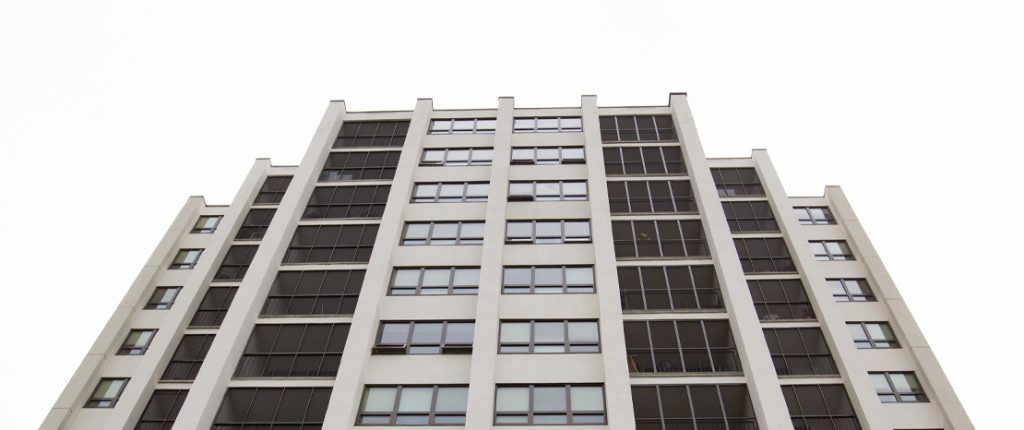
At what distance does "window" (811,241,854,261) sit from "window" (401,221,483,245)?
18379 millimetres

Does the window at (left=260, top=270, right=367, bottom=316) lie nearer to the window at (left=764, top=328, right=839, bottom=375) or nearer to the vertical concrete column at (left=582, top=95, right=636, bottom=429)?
the vertical concrete column at (left=582, top=95, right=636, bottom=429)

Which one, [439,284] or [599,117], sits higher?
[599,117]

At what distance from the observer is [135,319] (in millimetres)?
37156

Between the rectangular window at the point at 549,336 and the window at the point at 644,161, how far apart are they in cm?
1182

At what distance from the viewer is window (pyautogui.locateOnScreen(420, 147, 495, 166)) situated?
128ft

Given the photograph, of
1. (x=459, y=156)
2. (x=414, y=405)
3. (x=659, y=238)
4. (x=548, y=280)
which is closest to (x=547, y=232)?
(x=548, y=280)

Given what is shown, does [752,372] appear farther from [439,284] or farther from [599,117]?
[599,117]

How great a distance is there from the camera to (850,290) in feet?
119

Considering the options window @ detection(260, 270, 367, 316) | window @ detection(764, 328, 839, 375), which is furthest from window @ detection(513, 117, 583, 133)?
window @ detection(764, 328, 839, 375)

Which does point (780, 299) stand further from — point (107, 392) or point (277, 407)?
point (107, 392)

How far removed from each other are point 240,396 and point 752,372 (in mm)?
19055

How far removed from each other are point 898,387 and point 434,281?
20.7 m

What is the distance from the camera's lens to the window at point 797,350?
30.9 metres

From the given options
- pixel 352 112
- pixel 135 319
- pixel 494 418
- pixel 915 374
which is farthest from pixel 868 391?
pixel 135 319
